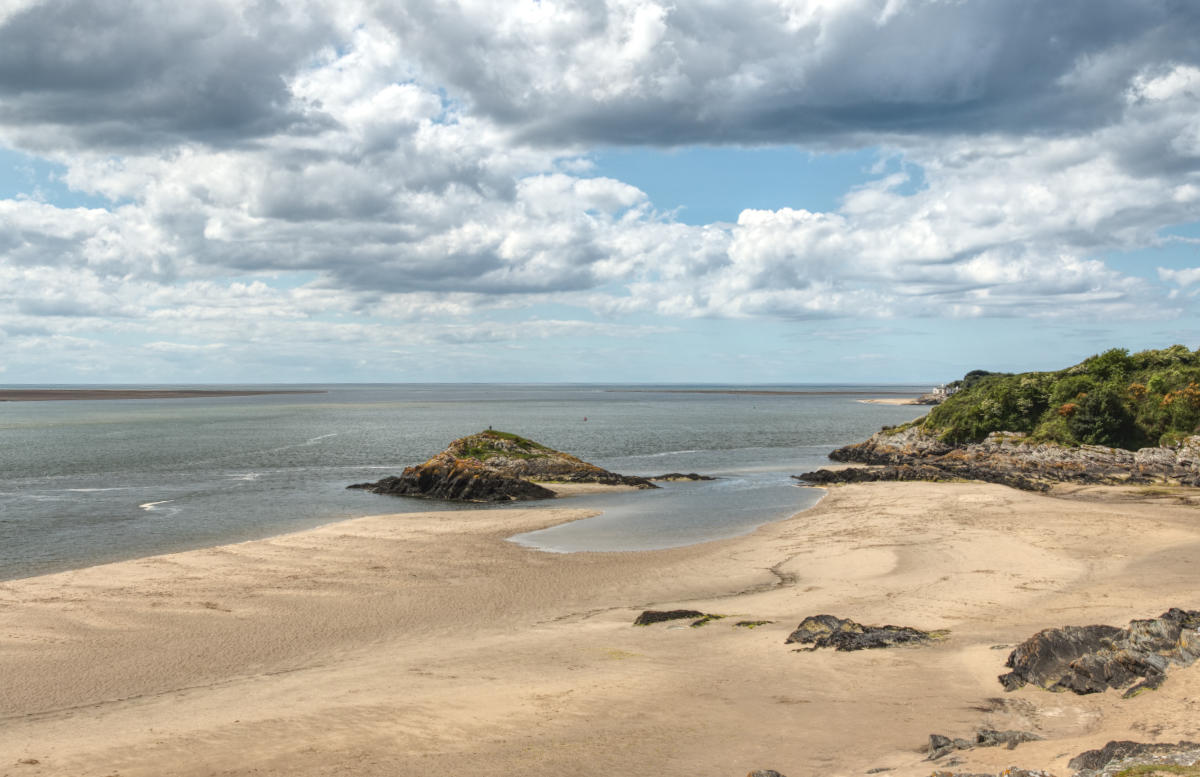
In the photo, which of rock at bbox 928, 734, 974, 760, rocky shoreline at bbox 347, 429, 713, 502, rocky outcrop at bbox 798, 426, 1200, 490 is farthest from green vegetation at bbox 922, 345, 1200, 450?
rock at bbox 928, 734, 974, 760

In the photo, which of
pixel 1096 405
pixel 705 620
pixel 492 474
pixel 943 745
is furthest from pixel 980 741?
pixel 1096 405

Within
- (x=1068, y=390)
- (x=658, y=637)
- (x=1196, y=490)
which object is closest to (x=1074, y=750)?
(x=658, y=637)

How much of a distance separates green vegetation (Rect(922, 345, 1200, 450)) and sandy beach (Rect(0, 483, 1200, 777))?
27.2 meters

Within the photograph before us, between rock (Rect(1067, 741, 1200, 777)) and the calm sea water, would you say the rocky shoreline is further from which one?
rock (Rect(1067, 741, 1200, 777))

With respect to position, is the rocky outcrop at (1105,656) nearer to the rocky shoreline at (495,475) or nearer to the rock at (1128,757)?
the rock at (1128,757)

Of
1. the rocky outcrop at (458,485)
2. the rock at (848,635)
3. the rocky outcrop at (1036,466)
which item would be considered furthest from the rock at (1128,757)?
the rocky outcrop at (1036,466)

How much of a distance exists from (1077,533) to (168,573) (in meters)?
33.2

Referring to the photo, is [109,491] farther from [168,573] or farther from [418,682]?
[418,682]

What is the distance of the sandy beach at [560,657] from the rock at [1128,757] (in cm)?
41

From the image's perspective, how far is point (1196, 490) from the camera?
44406 mm

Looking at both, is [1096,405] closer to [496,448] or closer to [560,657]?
[496,448]

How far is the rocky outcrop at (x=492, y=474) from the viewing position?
159 ft

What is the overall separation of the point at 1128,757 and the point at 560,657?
10.5 m

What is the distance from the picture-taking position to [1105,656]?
13.1 m
